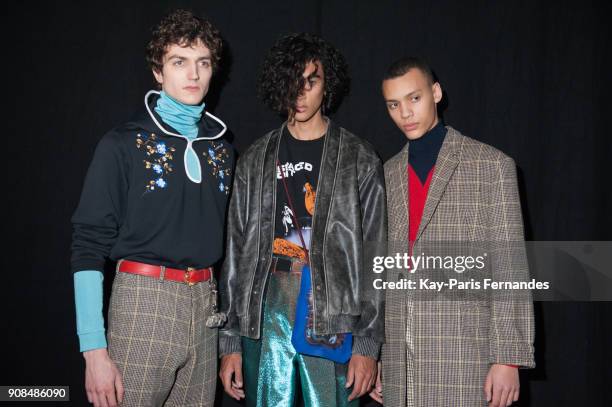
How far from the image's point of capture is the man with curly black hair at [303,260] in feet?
7.48

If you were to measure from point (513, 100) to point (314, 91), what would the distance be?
1.06 m

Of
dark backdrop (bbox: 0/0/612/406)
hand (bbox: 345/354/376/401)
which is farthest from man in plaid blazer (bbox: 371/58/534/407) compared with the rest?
dark backdrop (bbox: 0/0/612/406)

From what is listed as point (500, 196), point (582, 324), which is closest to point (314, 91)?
point (500, 196)

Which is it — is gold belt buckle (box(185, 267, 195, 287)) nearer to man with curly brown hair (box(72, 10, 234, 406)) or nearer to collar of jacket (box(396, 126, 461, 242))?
man with curly brown hair (box(72, 10, 234, 406))

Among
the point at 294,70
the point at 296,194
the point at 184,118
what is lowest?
the point at 296,194

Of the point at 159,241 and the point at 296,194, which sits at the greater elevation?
the point at 296,194

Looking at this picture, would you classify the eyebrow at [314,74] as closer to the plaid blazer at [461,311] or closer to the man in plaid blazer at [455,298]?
the man in plaid blazer at [455,298]

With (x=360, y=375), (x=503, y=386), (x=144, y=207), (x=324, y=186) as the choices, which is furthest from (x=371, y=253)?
(x=144, y=207)

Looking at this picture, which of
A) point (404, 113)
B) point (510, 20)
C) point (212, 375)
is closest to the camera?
point (212, 375)

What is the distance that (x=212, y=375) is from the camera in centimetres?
229

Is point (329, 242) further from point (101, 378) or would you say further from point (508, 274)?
point (101, 378)

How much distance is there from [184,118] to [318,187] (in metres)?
0.58

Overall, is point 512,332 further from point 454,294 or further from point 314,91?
point 314,91

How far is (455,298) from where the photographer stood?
2275 millimetres
